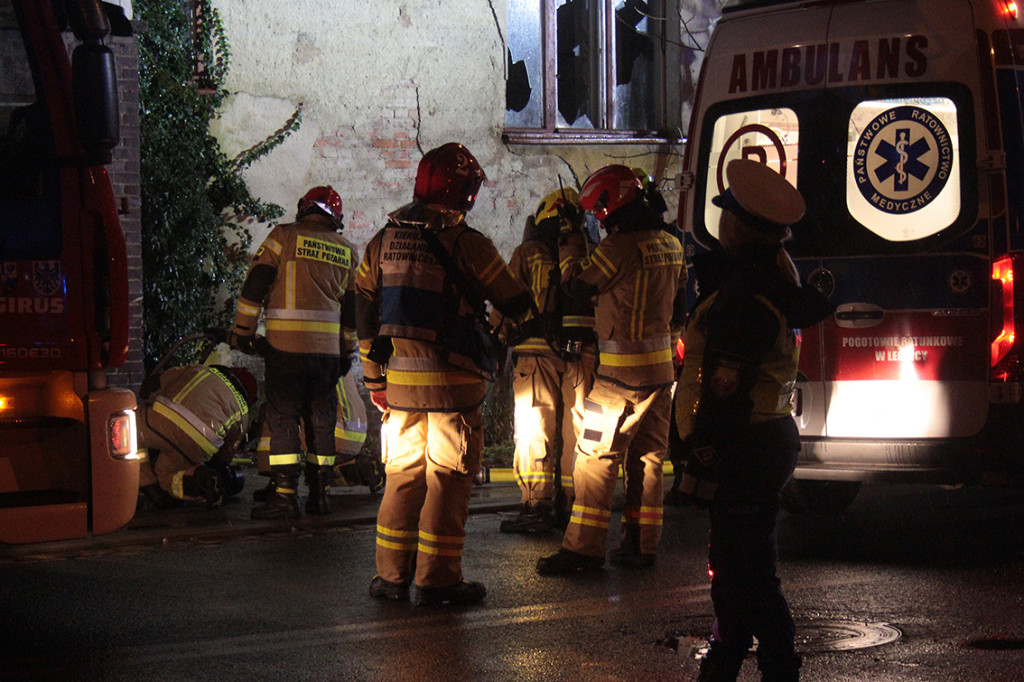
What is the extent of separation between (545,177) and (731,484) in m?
8.80

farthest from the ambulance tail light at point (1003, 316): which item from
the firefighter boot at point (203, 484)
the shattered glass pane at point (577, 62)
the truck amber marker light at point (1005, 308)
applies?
the shattered glass pane at point (577, 62)

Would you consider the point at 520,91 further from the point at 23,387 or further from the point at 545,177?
the point at 23,387

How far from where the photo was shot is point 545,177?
12.9 m

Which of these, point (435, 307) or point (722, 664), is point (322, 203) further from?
point (722, 664)

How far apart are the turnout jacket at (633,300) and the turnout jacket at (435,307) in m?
0.69

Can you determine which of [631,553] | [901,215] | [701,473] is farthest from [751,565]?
[901,215]

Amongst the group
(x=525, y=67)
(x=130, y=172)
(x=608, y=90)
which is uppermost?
(x=525, y=67)

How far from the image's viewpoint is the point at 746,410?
422 centimetres

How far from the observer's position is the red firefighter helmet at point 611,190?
6.75 meters

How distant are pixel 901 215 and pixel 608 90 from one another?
22.5 feet

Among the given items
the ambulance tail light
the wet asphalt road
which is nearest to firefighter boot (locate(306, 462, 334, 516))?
the wet asphalt road

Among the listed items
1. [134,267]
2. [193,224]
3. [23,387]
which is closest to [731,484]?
[23,387]

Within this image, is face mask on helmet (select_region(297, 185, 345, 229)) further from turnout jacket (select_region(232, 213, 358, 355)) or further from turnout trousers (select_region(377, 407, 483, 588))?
turnout trousers (select_region(377, 407, 483, 588))

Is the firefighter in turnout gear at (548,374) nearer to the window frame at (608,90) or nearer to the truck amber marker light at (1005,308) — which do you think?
the truck amber marker light at (1005,308)
